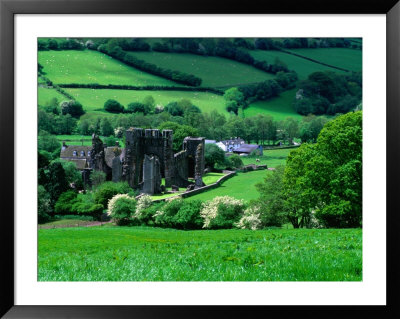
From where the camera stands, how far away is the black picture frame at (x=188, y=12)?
6.90m

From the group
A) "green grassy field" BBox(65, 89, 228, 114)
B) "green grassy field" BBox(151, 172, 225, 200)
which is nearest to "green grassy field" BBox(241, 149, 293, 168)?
"green grassy field" BBox(151, 172, 225, 200)

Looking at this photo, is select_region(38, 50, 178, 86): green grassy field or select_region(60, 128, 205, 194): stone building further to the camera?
select_region(60, 128, 205, 194): stone building

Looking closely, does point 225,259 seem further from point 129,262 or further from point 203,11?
point 203,11

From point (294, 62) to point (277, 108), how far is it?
8.90 ft

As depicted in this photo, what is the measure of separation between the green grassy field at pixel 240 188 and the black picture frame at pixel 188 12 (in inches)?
470

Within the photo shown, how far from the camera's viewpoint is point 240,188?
67.5 ft

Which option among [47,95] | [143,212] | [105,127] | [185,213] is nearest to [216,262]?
[47,95]

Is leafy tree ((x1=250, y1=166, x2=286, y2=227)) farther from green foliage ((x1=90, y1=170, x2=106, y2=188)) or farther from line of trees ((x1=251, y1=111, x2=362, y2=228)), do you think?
green foliage ((x1=90, y1=170, x2=106, y2=188))

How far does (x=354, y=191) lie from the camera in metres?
13.8

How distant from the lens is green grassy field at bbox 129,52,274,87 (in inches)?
622

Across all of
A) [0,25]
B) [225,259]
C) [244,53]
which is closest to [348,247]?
[225,259]

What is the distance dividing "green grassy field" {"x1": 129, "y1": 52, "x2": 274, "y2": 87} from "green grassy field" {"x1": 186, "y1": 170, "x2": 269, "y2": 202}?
4.01 m

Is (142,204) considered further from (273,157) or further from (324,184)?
(324,184)

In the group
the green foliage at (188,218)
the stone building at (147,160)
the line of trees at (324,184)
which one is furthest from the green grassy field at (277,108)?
the green foliage at (188,218)
